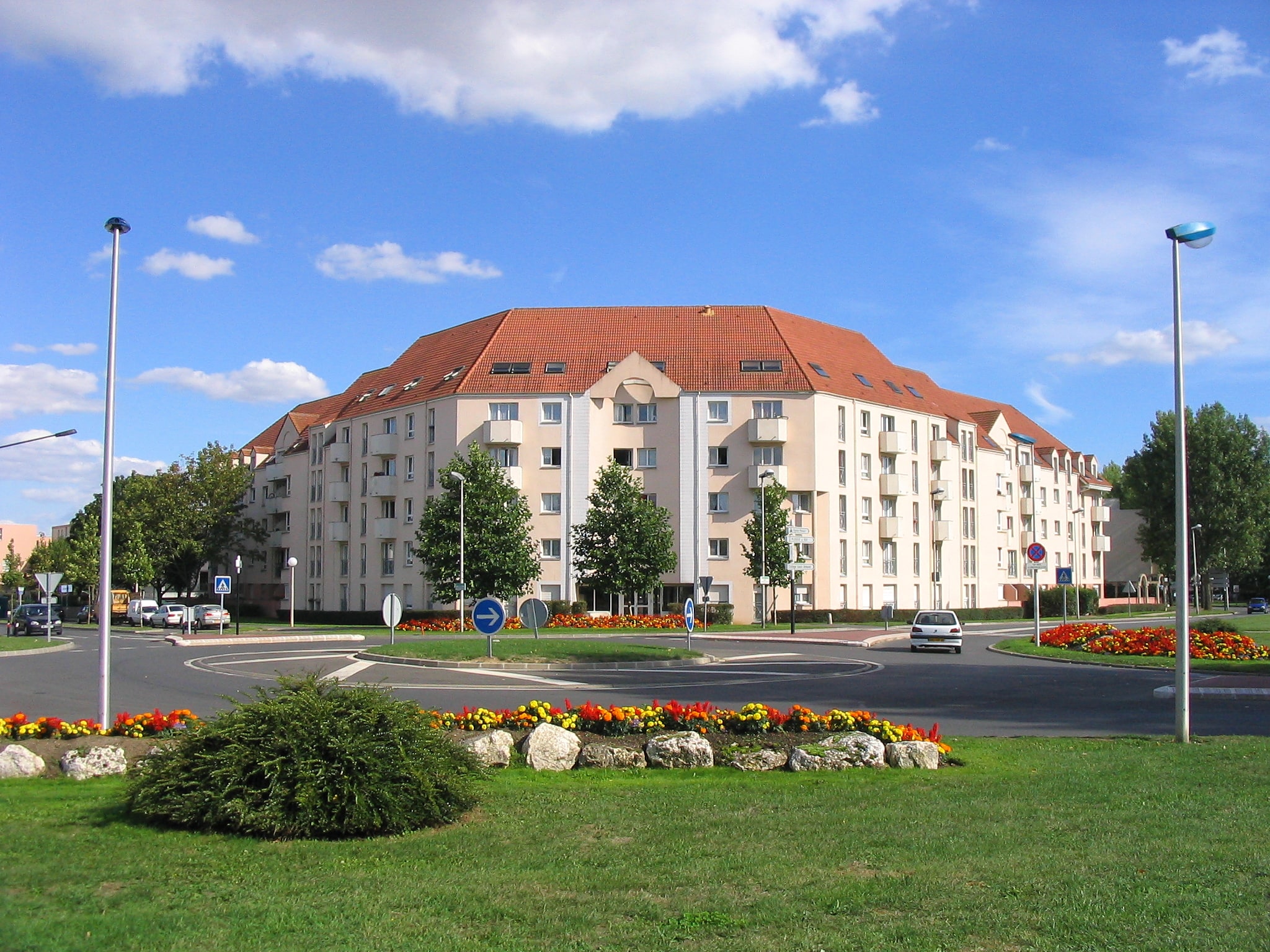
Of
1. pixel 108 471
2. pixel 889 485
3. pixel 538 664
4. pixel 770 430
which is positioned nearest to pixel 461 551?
pixel 770 430

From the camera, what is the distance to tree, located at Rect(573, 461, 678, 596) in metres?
55.2

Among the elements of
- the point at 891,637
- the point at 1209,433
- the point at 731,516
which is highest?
the point at 1209,433

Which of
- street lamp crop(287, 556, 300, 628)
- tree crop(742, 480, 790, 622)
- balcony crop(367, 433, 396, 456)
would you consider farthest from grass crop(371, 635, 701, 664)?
balcony crop(367, 433, 396, 456)

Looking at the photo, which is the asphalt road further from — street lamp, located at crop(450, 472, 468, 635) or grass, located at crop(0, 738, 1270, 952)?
street lamp, located at crop(450, 472, 468, 635)

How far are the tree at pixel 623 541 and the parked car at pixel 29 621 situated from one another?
81.9 ft

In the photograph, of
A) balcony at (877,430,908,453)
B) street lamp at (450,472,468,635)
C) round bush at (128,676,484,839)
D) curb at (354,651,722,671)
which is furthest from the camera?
balcony at (877,430,908,453)

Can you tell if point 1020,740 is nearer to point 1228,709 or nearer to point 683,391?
point 1228,709

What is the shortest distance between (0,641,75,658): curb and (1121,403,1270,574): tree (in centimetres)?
7462

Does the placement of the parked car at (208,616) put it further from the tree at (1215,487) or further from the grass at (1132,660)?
the tree at (1215,487)

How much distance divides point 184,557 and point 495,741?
A: 249ft

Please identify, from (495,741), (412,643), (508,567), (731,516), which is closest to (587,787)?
(495,741)

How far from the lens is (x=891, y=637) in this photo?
44781 millimetres

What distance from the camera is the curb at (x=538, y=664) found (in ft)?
87.5

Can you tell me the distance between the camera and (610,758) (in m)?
10.6
